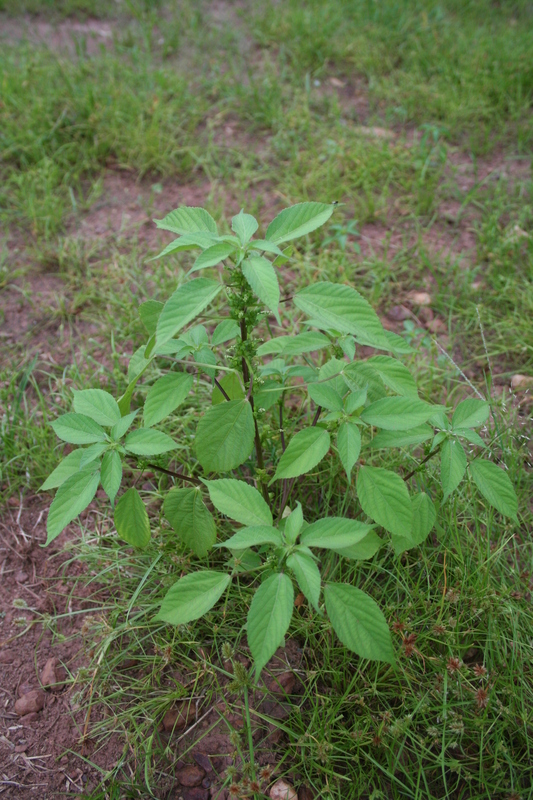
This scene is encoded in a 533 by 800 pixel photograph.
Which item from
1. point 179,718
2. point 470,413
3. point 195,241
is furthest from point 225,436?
point 179,718

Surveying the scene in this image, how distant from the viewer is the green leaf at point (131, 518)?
1457 millimetres

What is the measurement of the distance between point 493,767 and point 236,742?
0.61 meters

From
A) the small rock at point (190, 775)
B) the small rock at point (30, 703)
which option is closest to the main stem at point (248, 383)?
the small rock at point (190, 775)

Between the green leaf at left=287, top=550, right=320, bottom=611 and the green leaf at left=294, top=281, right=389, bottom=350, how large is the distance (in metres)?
0.47

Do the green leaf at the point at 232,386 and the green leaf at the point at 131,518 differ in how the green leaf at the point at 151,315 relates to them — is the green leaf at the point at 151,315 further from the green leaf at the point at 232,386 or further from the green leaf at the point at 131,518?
the green leaf at the point at 131,518

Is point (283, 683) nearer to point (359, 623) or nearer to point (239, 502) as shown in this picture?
point (359, 623)

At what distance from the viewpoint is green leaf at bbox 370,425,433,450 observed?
1.43 metres

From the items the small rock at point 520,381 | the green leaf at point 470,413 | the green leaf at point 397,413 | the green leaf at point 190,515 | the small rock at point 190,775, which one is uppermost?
the green leaf at point 397,413

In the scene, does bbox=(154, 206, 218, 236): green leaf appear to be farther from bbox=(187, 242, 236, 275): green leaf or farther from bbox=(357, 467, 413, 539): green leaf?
bbox=(357, 467, 413, 539): green leaf

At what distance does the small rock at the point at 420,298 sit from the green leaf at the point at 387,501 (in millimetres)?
1363

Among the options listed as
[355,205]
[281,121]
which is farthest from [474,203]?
[281,121]

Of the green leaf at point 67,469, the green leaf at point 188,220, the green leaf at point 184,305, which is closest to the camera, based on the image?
the green leaf at point 184,305

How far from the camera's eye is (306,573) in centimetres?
119

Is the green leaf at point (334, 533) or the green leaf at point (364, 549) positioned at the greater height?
the green leaf at point (334, 533)
